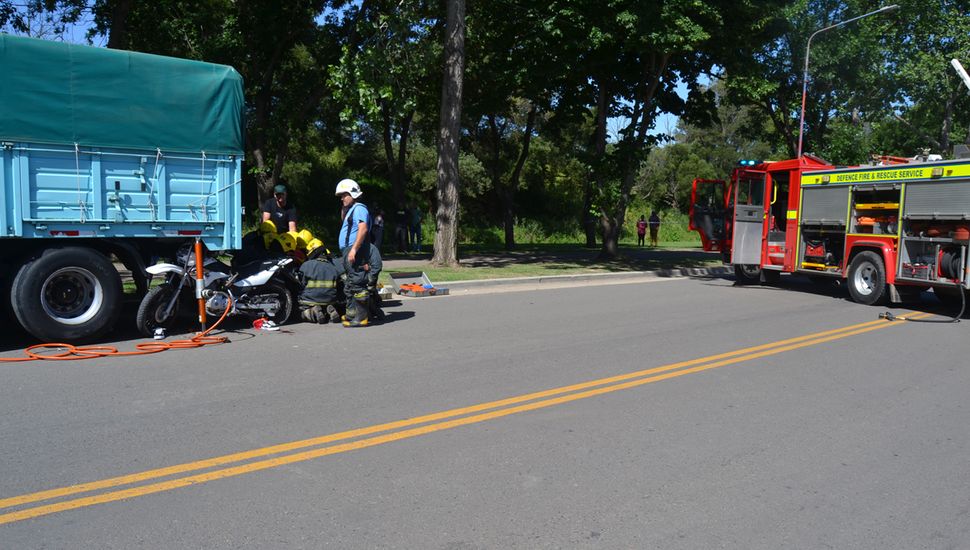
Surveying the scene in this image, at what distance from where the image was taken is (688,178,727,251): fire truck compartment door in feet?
56.7

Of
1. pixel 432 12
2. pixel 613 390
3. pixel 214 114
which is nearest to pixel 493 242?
pixel 432 12

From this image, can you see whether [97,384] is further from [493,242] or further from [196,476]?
[493,242]

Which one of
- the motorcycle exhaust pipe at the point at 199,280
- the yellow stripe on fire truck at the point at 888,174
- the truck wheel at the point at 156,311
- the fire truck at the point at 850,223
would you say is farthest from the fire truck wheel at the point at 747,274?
the truck wheel at the point at 156,311

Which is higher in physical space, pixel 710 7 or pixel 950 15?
pixel 950 15

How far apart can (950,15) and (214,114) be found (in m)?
27.6

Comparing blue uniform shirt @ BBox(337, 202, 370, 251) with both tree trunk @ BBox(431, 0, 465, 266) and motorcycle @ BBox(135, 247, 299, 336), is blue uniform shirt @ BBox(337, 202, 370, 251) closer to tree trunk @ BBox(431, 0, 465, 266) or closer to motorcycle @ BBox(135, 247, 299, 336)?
motorcycle @ BBox(135, 247, 299, 336)

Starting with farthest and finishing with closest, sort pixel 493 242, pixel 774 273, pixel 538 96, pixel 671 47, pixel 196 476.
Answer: pixel 493 242 < pixel 538 96 < pixel 671 47 < pixel 774 273 < pixel 196 476

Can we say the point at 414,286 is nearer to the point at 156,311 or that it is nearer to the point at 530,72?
the point at 156,311

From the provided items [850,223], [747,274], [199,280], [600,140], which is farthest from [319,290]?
[600,140]

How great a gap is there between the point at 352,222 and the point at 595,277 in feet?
30.8

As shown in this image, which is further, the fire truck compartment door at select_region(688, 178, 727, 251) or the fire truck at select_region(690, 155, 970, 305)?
the fire truck compartment door at select_region(688, 178, 727, 251)

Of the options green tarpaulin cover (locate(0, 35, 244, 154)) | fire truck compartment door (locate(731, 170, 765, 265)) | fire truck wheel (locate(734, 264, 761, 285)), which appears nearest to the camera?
green tarpaulin cover (locate(0, 35, 244, 154))

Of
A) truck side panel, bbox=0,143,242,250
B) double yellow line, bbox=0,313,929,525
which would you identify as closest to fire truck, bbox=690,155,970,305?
double yellow line, bbox=0,313,929,525

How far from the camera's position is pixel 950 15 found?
87.1ft
